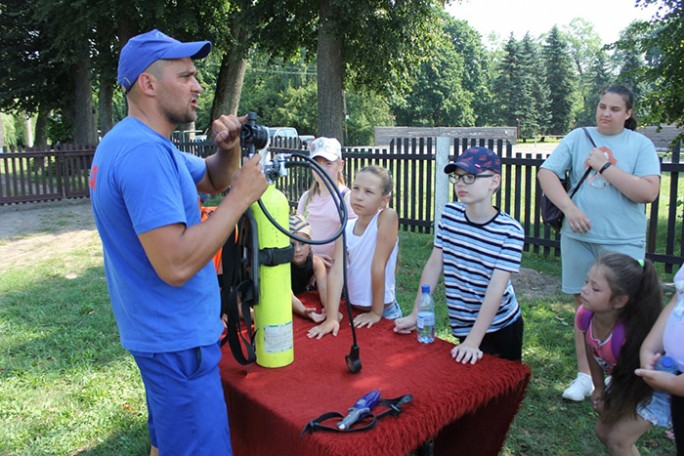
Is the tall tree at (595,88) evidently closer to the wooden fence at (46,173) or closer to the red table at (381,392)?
the wooden fence at (46,173)

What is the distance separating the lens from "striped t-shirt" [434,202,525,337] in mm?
2498

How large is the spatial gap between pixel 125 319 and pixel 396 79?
42.8ft

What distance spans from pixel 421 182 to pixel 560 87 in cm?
5202

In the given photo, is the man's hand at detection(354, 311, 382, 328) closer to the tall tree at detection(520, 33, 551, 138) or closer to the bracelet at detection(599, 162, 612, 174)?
the bracelet at detection(599, 162, 612, 174)

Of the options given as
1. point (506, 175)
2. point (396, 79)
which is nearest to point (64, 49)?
point (396, 79)


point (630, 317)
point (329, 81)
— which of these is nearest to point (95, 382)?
point (630, 317)

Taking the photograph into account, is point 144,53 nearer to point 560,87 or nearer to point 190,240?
point 190,240

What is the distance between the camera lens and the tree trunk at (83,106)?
55.2 ft

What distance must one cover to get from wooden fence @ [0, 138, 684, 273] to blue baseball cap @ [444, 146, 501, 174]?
4.13m

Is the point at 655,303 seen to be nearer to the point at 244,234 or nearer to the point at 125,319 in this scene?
the point at 244,234

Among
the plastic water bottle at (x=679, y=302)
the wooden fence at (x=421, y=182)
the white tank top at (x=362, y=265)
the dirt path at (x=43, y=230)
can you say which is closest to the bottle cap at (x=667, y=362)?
the plastic water bottle at (x=679, y=302)

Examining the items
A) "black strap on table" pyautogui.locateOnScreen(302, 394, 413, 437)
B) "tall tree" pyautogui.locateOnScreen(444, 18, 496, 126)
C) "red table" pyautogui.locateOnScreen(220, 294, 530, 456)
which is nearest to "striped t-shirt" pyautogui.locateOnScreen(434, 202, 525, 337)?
"red table" pyautogui.locateOnScreen(220, 294, 530, 456)

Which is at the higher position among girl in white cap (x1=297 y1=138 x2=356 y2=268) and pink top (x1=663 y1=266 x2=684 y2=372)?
girl in white cap (x1=297 y1=138 x2=356 y2=268)

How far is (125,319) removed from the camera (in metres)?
1.87
